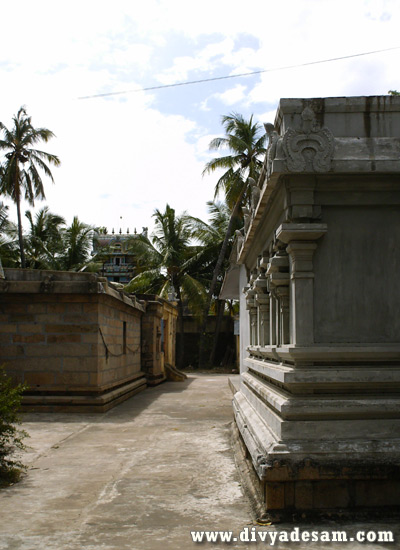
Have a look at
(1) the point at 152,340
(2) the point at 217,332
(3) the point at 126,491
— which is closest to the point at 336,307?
(3) the point at 126,491

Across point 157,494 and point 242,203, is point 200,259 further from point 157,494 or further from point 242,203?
point 157,494

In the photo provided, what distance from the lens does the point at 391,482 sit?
13.2 ft

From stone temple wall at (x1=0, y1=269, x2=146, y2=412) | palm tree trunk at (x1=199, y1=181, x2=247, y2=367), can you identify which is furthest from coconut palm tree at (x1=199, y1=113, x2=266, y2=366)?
stone temple wall at (x1=0, y1=269, x2=146, y2=412)

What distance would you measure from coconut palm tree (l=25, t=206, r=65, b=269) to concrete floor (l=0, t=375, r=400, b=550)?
2089 centimetres

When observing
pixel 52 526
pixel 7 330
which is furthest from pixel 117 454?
pixel 7 330

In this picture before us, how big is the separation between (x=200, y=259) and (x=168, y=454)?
22.4 metres

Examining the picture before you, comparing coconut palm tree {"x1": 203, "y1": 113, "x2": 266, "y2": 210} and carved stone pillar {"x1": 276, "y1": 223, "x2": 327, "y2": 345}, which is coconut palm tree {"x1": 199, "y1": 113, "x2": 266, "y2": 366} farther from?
carved stone pillar {"x1": 276, "y1": 223, "x2": 327, "y2": 345}

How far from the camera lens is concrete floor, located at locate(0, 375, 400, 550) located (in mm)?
3752

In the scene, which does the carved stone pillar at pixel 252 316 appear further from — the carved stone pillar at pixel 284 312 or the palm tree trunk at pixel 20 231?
the palm tree trunk at pixel 20 231

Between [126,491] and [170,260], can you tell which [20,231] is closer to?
[170,260]

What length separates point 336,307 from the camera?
443cm

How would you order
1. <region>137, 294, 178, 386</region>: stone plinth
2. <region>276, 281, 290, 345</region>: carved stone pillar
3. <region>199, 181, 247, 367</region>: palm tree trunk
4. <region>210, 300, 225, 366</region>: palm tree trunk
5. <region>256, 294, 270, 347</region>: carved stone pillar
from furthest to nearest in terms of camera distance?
<region>210, 300, 225, 366</region>: palm tree trunk, <region>199, 181, 247, 367</region>: palm tree trunk, <region>137, 294, 178, 386</region>: stone plinth, <region>256, 294, 270, 347</region>: carved stone pillar, <region>276, 281, 290, 345</region>: carved stone pillar

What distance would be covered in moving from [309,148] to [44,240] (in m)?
28.7

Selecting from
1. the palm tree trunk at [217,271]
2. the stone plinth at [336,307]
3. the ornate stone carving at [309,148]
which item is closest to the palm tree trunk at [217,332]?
the palm tree trunk at [217,271]
